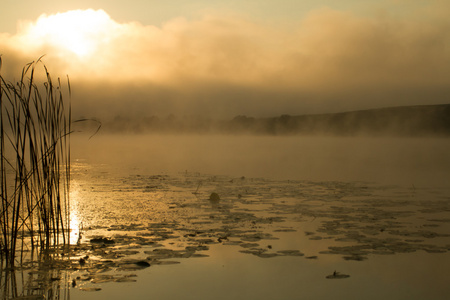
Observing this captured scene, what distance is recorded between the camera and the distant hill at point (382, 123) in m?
57.9

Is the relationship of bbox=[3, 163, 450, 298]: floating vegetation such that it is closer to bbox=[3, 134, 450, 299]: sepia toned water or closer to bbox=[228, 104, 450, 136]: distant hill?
bbox=[3, 134, 450, 299]: sepia toned water

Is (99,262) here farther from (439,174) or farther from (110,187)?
(439,174)

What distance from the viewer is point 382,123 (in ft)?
204

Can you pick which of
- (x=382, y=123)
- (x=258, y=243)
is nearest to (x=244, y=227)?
(x=258, y=243)

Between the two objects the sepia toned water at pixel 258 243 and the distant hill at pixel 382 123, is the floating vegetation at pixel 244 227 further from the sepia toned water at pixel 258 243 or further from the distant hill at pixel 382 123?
the distant hill at pixel 382 123

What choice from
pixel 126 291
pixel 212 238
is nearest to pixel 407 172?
pixel 212 238

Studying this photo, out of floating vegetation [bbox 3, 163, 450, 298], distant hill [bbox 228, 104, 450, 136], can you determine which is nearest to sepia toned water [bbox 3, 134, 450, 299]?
floating vegetation [bbox 3, 163, 450, 298]

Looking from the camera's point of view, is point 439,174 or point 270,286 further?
point 439,174

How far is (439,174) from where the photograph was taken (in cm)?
1412

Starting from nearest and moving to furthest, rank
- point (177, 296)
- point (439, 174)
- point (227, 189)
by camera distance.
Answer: point (177, 296) < point (227, 189) < point (439, 174)

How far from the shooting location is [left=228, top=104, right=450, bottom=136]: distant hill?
57.9m

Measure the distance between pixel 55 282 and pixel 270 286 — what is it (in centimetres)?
178

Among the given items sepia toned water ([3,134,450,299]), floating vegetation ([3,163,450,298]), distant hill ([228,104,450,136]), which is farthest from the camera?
distant hill ([228,104,450,136])

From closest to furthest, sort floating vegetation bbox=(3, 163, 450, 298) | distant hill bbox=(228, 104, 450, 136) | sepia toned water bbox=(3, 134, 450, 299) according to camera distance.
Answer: sepia toned water bbox=(3, 134, 450, 299), floating vegetation bbox=(3, 163, 450, 298), distant hill bbox=(228, 104, 450, 136)
